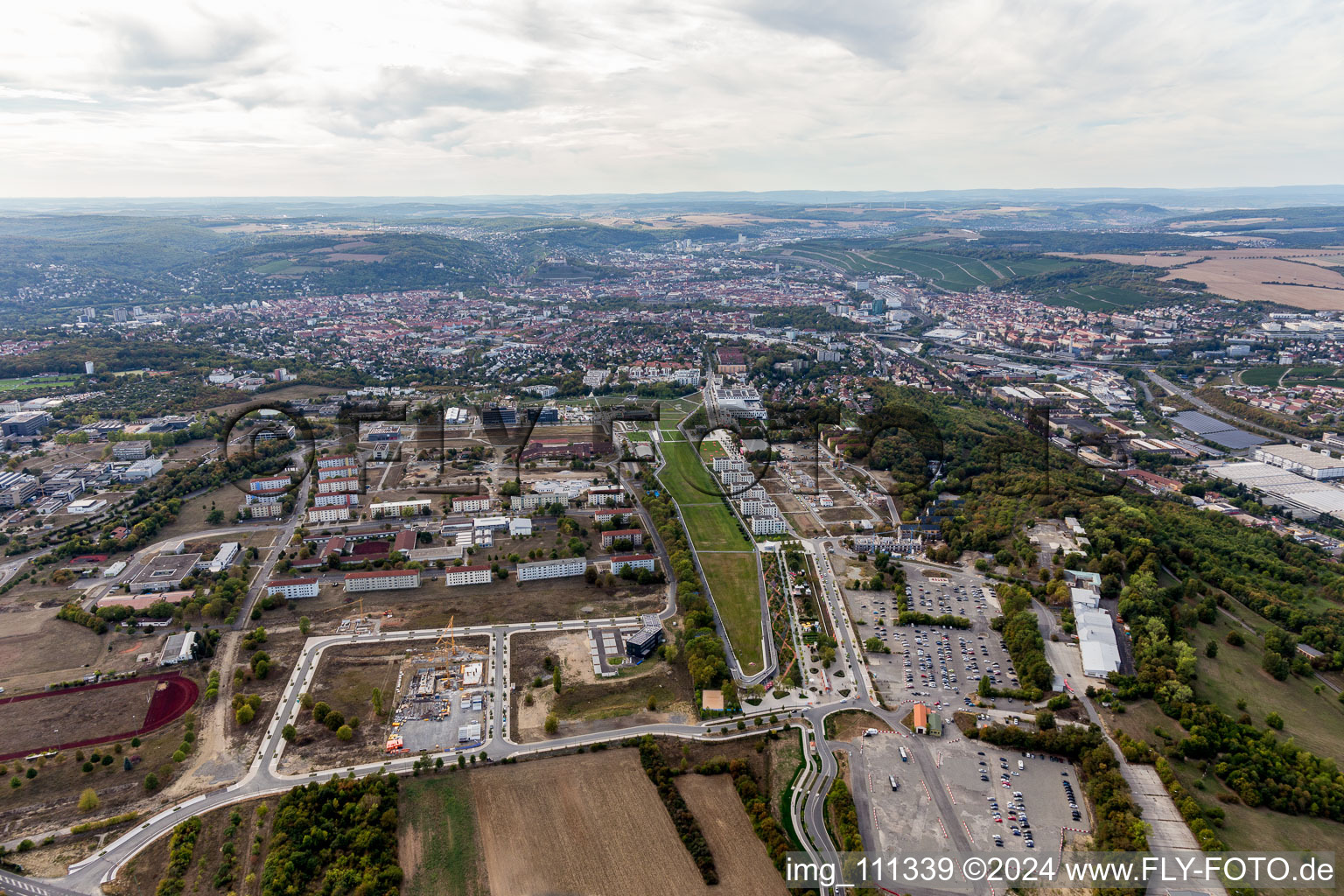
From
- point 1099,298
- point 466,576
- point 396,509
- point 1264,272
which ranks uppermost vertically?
point 1264,272

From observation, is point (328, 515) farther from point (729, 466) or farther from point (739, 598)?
point (729, 466)

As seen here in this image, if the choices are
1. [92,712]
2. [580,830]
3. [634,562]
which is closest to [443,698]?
[580,830]

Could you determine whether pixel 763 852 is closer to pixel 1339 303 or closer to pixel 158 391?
pixel 158 391

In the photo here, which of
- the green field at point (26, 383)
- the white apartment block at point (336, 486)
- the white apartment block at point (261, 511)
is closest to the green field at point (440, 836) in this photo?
the white apartment block at point (261, 511)

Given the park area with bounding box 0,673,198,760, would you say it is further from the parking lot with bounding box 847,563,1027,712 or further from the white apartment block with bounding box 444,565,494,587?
the parking lot with bounding box 847,563,1027,712

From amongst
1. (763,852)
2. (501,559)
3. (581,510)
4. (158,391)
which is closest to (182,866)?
(763,852)
